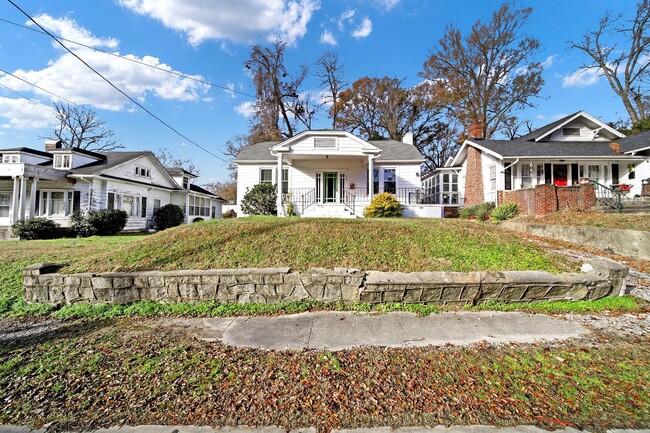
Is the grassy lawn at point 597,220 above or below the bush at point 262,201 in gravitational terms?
below

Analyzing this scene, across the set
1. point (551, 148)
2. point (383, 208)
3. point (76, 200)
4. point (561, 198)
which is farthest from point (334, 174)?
point (76, 200)

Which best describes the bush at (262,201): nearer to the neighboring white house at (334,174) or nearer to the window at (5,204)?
the neighboring white house at (334,174)

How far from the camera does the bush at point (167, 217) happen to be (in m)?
20.5

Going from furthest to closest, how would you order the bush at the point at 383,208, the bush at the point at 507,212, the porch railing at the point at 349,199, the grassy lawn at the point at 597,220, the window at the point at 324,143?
the porch railing at the point at 349,199
the window at the point at 324,143
the bush at the point at 383,208
the bush at the point at 507,212
the grassy lawn at the point at 597,220

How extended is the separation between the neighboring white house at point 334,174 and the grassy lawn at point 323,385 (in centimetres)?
1184

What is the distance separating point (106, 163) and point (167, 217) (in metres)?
5.06

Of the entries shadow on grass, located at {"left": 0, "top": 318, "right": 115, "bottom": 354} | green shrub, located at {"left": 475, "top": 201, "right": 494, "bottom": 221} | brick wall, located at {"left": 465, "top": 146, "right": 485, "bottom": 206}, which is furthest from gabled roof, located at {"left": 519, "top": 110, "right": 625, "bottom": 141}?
shadow on grass, located at {"left": 0, "top": 318, "right": 115, "bottom": 354}

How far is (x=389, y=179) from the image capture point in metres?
17.1

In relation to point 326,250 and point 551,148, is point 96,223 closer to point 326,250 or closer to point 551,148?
point 326,250

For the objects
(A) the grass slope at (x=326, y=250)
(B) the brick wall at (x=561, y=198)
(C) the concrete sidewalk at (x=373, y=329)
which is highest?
(B) the brick wall at (x=561, y=198)

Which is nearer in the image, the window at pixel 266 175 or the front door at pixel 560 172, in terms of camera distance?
the front door at pixel 560 172

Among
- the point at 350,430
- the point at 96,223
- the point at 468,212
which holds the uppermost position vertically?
the point at 468,212

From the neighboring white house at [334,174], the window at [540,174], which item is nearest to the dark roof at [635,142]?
the window at [540,174]

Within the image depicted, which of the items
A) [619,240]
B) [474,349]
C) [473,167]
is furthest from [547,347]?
[473,167]
